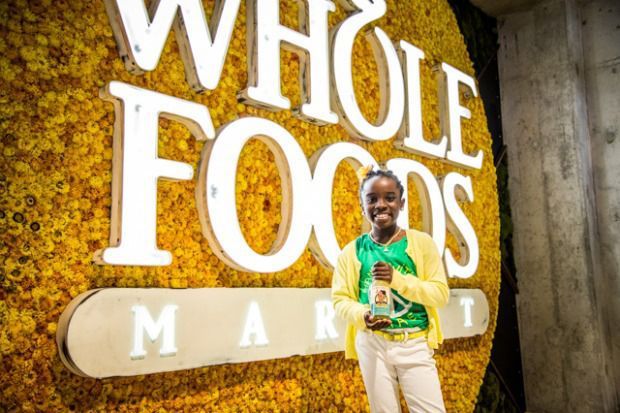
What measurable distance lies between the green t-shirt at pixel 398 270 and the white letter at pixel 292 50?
2.59 ft

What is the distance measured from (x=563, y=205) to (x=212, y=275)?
9.10ft

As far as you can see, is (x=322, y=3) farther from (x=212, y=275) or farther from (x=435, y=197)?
(x=212, y=275)

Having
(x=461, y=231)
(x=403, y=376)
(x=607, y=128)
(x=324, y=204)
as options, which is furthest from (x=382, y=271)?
→ (x=607, y=128)

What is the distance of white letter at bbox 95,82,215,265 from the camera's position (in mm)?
1827

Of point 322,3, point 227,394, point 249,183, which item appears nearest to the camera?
point 227,394

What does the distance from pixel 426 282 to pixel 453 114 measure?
1.88 m

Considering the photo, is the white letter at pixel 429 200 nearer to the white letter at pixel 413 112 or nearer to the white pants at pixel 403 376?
the white letter at pixel 413 112

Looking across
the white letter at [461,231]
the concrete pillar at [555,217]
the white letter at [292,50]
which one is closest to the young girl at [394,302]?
the white letter at [292,50]

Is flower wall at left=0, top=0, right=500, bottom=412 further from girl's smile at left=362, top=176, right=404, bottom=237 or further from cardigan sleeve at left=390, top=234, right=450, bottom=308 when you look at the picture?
cardigan sleeve at left=390, top=234, right=450, bottom=308

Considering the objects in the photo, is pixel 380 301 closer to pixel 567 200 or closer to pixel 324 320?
pixel 324 320

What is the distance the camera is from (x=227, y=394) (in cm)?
210

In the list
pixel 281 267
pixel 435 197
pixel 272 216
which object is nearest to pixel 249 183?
pixel 272 216

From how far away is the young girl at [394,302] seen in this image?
1792mm

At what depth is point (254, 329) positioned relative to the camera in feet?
6.82
